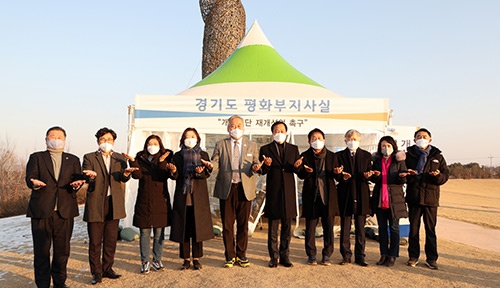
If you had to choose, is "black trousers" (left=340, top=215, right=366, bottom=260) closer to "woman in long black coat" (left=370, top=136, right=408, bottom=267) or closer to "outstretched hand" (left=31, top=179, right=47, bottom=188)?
→ "woman in long black coat" (left=370, top=136, right=408, bottom=267)

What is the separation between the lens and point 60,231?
3180 millimetres

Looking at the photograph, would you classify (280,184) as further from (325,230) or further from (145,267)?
(145,267)

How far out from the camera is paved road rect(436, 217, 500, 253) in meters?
5.70

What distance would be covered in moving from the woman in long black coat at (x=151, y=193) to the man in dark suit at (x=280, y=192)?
1.06m

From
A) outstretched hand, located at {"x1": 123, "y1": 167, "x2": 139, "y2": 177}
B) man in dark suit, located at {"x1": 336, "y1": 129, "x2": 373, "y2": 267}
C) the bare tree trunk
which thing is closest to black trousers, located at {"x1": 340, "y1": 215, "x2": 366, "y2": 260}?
man in dark suit, located at {"x1": 336, "y1": 129, "x2": 373, "y2": 267}

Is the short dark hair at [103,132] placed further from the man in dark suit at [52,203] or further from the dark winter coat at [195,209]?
the dark winter coat at [195,209]

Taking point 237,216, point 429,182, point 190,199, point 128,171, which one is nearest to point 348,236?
point 429,182

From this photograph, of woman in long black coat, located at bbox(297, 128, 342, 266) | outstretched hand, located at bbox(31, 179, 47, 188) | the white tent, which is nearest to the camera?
outstretched hand, located at bbox(31, 179, 47, 188)

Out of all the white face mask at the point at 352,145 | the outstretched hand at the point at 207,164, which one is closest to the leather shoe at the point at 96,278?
the outstretched hand at the point at 207,164

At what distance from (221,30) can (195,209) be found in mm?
11682

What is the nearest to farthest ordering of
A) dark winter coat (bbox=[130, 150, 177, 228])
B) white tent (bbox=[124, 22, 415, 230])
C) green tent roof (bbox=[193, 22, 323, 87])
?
dark winter coat (bbox=[130, 150, 177, 228]) → white tent (bbox=[124, 22, 415, 230]) → green tent roof (bbox=[193, 22, 323, 87])

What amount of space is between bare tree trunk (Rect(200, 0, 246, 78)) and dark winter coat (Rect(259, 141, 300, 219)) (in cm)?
1081

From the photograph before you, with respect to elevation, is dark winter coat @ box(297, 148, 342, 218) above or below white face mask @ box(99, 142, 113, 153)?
below

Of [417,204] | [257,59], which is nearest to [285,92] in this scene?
[257,59]
